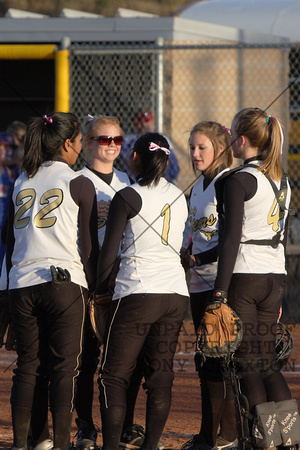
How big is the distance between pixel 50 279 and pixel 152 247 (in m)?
0.59

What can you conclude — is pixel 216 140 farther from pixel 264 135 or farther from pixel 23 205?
pixel 23 205

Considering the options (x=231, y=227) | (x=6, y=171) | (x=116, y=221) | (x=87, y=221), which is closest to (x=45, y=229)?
(x=87, y=221)

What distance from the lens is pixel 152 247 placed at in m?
4.07

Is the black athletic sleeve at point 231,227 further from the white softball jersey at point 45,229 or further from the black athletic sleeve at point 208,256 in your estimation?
the white softball jersey at point 45,229

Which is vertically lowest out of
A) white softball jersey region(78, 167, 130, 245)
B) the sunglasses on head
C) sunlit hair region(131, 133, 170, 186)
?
white softball jersey region(78, 167, 130, 245)

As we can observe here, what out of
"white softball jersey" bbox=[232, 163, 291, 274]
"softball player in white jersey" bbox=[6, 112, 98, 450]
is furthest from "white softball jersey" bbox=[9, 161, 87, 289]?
"white softball jersey" bbox=[232, 163, 291, 274]

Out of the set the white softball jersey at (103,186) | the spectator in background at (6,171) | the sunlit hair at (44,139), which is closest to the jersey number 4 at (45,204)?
the sunlit hair at (44,139)

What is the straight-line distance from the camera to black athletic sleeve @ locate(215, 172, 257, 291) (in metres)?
3.94

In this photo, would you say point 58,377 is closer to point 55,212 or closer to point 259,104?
point 55,212

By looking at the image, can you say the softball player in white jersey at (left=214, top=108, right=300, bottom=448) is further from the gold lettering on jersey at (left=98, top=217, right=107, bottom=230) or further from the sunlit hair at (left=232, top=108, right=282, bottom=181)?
the gold lettering on jersey at (left=98, top=217, right=107, bottom=230)

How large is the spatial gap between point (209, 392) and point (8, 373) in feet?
8.81

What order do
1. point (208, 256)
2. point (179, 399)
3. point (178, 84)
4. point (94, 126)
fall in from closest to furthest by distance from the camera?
1. point (208, 256)
2. point (94, 126)
3. point (179, 399)
4. point (178, 84)

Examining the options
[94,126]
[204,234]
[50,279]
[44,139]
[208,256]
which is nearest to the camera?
[50,279]

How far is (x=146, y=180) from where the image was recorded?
13.5ft
